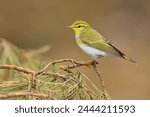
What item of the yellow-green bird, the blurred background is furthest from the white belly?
the blurred background

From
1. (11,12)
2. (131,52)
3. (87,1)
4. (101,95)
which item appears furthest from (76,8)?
(101,95)

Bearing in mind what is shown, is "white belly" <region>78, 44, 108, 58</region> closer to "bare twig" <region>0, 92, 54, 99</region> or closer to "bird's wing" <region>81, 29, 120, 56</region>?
"bird's wing" <region>81, 29, 120, 56</region>

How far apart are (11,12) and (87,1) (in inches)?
26.6

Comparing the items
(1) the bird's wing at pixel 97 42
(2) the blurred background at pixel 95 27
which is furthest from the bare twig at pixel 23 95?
(2) the blurred background at pixel 95 27

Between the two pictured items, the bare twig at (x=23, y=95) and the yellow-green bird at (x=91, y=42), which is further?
the yellow-green bird at (x=91, y=42)

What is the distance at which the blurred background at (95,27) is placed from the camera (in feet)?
16.1

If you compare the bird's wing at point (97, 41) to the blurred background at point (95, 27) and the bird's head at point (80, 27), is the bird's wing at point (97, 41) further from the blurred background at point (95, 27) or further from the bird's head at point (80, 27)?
the blurred background at point (95, 27)

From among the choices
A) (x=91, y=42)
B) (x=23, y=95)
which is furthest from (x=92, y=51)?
(x=23, y=95)

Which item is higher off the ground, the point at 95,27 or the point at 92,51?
the point at 95,27

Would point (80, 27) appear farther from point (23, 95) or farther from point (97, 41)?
point (23, 95)

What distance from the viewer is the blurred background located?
16.1 ft

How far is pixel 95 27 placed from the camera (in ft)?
17.6

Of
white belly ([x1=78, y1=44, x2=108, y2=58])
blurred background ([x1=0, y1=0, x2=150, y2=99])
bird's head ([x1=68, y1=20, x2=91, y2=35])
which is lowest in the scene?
white belly ([x1=78, y1=44, x2=108, y2=58])

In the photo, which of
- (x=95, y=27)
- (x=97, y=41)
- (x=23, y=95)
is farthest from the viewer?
(x=95, y=27)
